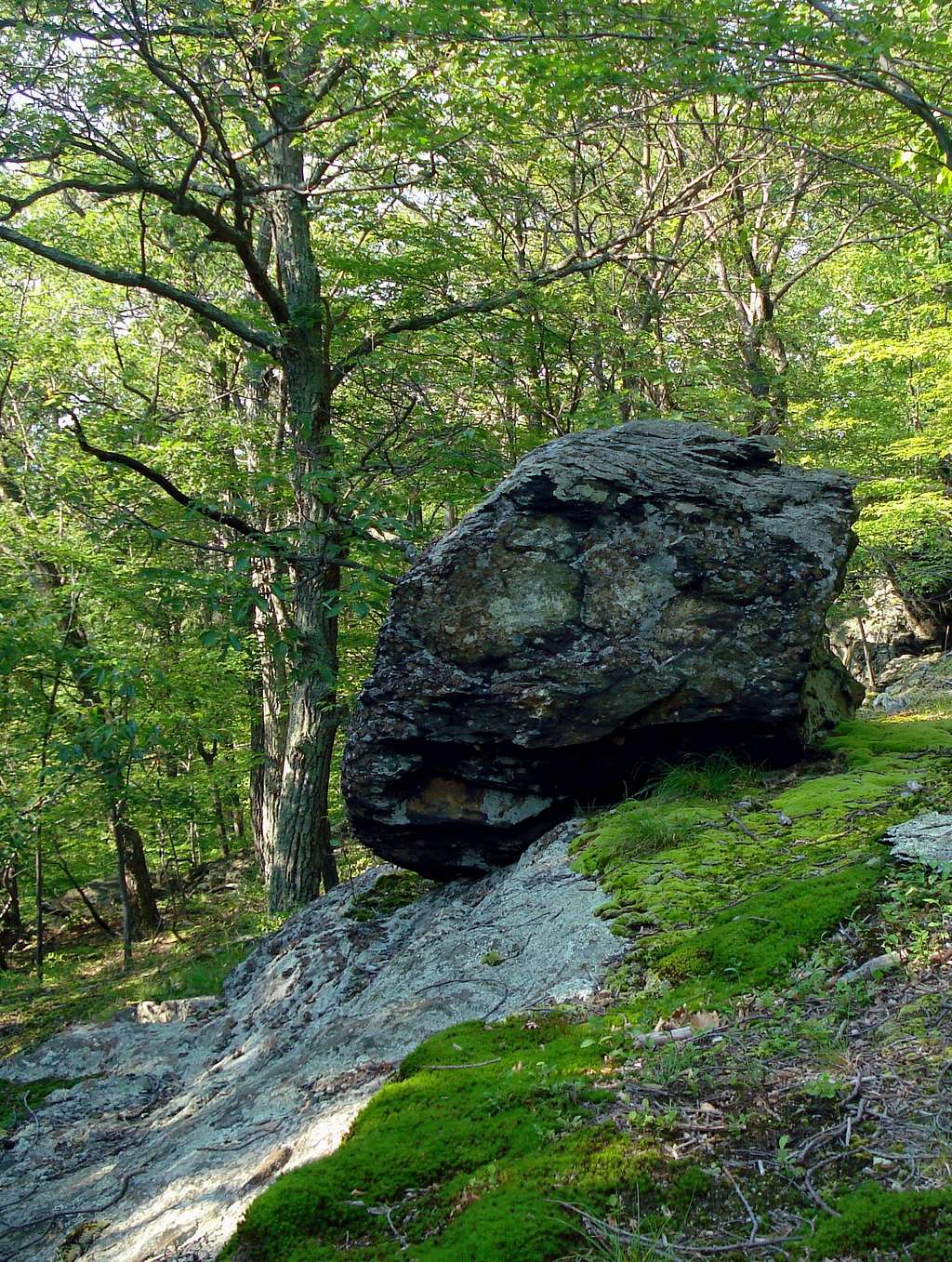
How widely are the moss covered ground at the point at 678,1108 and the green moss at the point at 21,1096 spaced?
3580 mm

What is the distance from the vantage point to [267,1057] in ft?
15.5

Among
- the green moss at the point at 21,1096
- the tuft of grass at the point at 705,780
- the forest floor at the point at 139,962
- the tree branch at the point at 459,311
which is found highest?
the tree branch at the point at 459,311

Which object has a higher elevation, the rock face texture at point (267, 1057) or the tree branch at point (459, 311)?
the tree branch at point (459, 311)

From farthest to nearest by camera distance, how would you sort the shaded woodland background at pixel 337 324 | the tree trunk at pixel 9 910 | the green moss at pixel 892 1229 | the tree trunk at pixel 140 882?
the tree trunk at pixel 140 882
the tree trunk at pixel 9 910
the shaded woodland background at pixel 337 324
the green moss at pixel 892 1229

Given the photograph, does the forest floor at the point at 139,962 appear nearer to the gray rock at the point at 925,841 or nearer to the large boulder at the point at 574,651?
the large boulder at the point at 574,651

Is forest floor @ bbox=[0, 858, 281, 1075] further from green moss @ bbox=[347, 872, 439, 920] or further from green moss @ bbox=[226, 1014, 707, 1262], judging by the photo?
green moss @ bbox=[226, 1014, 707, 1262]

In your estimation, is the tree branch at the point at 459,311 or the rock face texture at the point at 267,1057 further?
the tree branch at the point at 459,311

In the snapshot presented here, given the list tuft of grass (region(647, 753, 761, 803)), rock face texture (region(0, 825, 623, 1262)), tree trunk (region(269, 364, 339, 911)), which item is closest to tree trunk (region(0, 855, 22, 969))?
tree trunk (region(269, 364, 339, 911))

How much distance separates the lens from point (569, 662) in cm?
531

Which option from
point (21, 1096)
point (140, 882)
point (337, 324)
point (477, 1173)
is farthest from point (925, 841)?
point (140, 882)

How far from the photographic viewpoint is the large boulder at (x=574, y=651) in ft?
17.5

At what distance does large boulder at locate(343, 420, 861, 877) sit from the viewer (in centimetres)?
532

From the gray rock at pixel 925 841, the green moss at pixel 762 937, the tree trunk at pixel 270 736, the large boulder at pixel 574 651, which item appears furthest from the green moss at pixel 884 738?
the tree trunk at pixel 270 736

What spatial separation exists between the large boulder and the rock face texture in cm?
53
